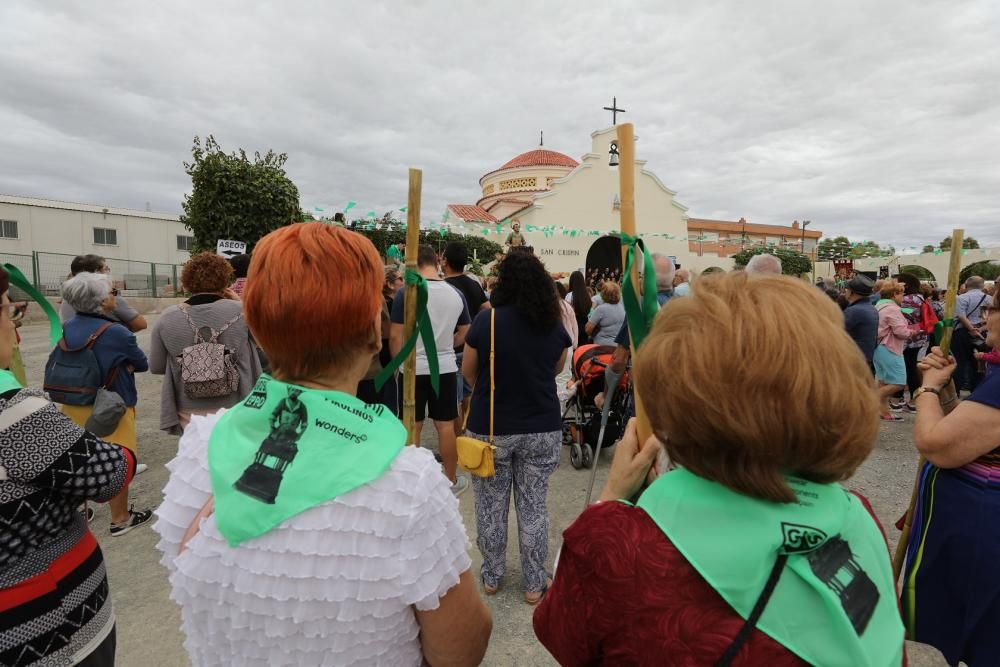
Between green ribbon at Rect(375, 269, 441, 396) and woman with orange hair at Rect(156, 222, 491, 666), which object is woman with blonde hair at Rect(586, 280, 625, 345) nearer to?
green ribbon at Rect(375, 269, 441, 396)

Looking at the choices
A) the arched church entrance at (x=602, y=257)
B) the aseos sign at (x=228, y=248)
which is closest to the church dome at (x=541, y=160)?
the arched church entrance at (x=602, y=257)

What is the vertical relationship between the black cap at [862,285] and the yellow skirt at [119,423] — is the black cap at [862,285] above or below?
above

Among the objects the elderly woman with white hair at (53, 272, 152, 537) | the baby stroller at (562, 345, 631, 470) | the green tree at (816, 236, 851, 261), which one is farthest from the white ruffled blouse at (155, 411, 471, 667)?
the green tree at (816, 236, 851, 261)

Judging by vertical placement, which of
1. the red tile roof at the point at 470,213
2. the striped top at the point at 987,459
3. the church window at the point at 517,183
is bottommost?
the striped top at the point at 987,459

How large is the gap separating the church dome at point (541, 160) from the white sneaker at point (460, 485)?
36150mm

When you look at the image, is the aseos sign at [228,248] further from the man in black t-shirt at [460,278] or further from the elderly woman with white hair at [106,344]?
the man in black t-shirt at [460,278]

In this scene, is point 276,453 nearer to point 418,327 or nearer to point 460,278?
point 418,327

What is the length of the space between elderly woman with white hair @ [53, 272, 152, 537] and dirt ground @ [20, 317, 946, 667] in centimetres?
24

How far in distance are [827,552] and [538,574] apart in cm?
245

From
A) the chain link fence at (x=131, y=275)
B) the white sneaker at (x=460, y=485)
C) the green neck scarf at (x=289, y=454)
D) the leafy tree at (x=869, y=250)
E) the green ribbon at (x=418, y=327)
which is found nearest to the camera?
the green neck scarf at (x=289, y=454)

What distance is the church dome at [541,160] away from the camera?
38.5 metres

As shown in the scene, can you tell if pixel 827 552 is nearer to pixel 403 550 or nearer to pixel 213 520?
pixel 403 550

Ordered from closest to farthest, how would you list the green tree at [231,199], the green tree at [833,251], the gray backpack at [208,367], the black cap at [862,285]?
1. the gray backpack at [208,367]
2. the black cap at [862,285]
3. the green tree at [231,199]
4. the green tree at [833,251]

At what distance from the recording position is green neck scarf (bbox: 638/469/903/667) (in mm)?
834
